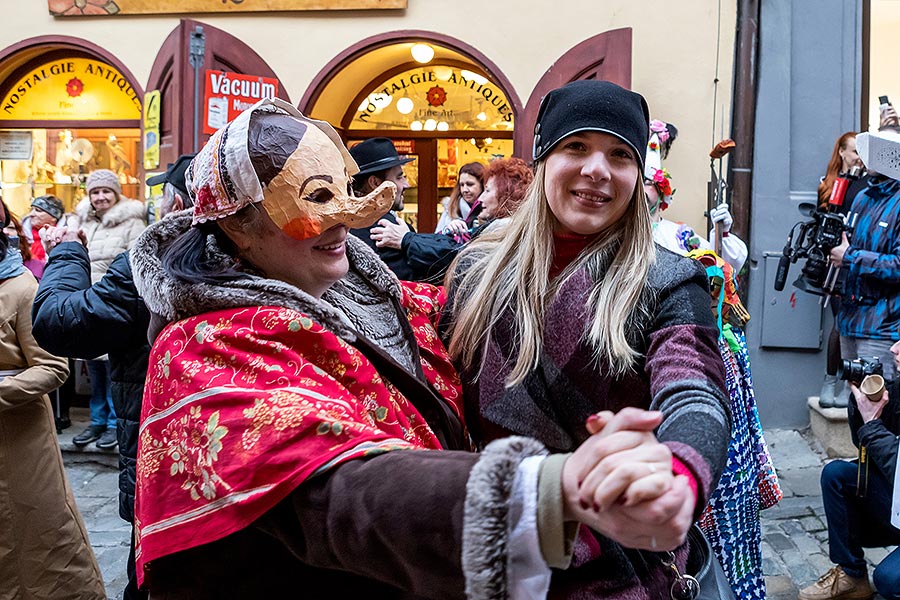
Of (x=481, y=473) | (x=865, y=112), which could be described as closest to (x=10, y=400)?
(x=481, y=473)

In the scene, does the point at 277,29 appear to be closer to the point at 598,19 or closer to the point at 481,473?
the point at 598,19

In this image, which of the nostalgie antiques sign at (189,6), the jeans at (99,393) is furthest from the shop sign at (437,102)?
the jeans at (99,393)

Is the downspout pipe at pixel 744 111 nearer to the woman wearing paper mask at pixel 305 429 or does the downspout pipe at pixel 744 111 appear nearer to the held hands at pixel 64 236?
the held hands at pixel 64 236

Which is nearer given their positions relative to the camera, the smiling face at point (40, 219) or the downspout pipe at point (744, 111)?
the downspout pipe at point (744, 111)

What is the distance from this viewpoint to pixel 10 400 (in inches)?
123

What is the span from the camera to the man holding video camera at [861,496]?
3529 millimetres

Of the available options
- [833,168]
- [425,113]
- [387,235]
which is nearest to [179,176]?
[387,235]

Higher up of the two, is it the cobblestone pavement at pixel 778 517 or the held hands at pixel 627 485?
the held hands at pixel 627 485

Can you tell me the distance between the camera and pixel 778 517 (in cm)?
491

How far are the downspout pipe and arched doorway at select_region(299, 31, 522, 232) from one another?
1939 millimetres

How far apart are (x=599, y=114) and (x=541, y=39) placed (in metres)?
5.03

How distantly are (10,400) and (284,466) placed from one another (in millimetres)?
2393

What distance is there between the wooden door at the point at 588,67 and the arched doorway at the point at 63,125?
144 inches

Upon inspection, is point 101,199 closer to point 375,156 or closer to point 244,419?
point 375,156
